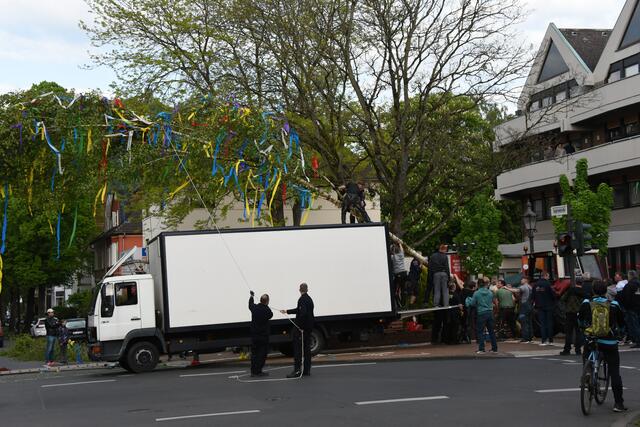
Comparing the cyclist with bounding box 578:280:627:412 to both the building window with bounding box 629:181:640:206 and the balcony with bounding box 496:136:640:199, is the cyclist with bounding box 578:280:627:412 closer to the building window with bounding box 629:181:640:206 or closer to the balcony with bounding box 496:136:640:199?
the balcony with bounding box 496:136:640:199

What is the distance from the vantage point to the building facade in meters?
45.1

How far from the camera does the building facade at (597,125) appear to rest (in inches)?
1775

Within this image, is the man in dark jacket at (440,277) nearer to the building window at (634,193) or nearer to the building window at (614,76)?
the building window at (634,193)

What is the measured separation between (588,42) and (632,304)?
117 ft

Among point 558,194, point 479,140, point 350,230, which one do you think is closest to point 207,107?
point 350,230

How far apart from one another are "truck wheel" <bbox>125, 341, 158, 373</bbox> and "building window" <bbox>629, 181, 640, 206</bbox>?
31.0m

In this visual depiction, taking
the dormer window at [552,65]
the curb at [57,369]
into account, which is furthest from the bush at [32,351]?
the dormer window at [552,65]

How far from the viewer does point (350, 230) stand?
23.2 meters

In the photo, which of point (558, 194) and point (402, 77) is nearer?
point (402, 77)

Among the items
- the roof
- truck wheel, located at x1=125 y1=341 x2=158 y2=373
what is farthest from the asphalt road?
the roof

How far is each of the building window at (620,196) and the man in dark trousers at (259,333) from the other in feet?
108

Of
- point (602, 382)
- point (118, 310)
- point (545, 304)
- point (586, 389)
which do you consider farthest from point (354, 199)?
point (586, 389)

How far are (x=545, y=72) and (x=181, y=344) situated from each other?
38.6m

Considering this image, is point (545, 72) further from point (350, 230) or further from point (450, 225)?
point (350, 230)
